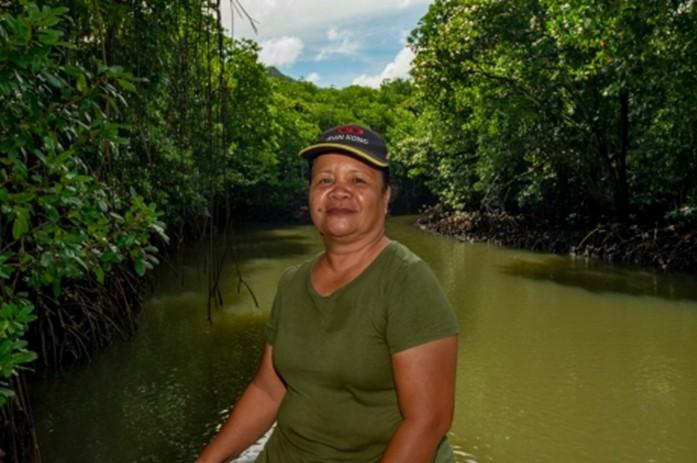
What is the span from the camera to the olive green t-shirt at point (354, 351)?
51.9 inches

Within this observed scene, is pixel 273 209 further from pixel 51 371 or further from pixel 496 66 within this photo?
pixel 51 371

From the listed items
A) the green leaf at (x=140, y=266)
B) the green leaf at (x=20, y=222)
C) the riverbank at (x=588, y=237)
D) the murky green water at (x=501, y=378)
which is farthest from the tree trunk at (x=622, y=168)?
the green leaf at (x=20, y=222)

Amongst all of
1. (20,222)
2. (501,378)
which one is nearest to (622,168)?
(501,378)

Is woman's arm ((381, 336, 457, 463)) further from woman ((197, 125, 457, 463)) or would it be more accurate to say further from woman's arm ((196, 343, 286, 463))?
woman's arm ((196, 343, 286, 463))

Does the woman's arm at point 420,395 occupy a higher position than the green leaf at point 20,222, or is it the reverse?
the green leaf at point 20,222

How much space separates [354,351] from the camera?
1.37 metres

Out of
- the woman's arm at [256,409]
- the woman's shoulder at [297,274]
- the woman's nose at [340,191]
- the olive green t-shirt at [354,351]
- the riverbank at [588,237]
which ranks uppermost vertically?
the woman's nose at [340,191]

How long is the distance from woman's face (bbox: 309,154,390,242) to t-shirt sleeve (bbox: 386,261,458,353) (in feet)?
0.60

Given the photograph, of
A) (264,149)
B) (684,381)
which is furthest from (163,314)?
(264,149)

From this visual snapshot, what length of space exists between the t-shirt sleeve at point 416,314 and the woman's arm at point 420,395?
0.02 meters

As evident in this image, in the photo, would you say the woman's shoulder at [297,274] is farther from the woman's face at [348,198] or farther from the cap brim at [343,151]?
the cap brim at [343,151]

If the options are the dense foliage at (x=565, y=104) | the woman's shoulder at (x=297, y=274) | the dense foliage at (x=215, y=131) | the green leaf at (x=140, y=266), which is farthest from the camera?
the dense foliage at (x=565, y=104)

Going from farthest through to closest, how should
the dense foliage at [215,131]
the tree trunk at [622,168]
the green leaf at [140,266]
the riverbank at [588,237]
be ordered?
the tree trunk at [622,168] < the riverbank at [588,237] < the green leaf at [140,266] < the dense foliage at [215,131]

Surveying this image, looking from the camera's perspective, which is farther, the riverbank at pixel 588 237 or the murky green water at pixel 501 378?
the riverbank at pixel 588 237
